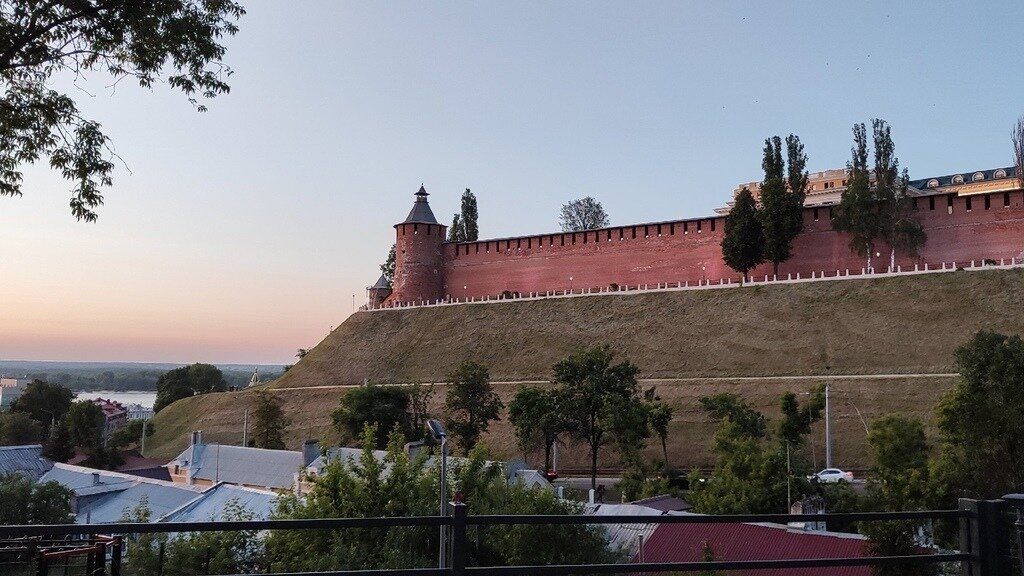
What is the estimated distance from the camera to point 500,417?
38.6m

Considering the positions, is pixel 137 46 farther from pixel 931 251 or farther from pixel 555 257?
pixel 555 257

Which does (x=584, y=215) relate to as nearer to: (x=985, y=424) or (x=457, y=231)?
(x=457, y=231)

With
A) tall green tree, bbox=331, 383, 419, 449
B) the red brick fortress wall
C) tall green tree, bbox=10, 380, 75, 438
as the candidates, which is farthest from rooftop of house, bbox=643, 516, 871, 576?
tall green tree, bbox=10, 380, 75, 438

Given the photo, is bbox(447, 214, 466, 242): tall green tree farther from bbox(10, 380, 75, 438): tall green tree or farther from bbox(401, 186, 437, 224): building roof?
bbox(10, 380, 75, 438): tall green tree

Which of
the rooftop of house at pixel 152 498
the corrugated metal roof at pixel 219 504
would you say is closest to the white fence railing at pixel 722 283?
the rooftop of house at pixel 152 498

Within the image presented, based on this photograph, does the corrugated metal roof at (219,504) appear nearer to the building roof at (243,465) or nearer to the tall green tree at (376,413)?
the building roof at (243,465)

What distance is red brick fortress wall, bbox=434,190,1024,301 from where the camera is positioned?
42.8m

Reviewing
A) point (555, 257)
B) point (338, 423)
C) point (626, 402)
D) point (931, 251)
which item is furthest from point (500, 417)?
point (931, 251)

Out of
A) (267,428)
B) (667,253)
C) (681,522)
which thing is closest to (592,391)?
(267,428)

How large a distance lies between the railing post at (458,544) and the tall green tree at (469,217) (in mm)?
56903

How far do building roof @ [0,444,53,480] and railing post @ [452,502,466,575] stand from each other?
28548 millimetres

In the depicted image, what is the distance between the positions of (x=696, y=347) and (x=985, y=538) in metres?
39.3

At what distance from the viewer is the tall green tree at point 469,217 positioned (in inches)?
2359

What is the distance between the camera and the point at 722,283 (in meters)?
47.9
